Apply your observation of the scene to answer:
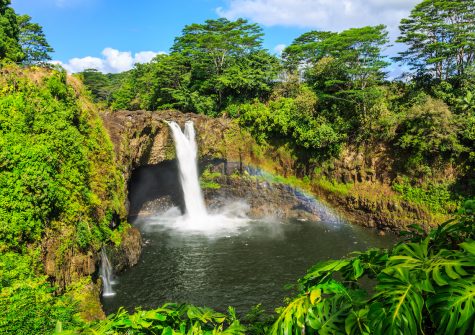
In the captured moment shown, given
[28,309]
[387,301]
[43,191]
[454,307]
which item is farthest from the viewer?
[43,191]

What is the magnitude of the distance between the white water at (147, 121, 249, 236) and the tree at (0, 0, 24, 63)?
11.4 meters

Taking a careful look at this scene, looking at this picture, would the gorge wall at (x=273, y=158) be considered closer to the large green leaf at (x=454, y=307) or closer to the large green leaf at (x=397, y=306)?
the large green leaf at (x=397, y=306)

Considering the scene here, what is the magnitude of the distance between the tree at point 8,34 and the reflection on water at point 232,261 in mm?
14525

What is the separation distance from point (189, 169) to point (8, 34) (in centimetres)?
1633

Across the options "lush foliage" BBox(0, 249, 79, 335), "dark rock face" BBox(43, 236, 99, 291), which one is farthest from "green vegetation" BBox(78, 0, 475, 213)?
"lush foliage" BBox(0, 249, 79, 335)

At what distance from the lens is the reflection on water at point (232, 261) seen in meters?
13.7

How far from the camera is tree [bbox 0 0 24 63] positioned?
74.2ft

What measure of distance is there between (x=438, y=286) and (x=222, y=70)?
32.6 meters

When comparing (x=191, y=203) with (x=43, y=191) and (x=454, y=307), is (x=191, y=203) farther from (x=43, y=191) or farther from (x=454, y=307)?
(x=454, y=307)

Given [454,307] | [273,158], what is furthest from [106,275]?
[273,158]

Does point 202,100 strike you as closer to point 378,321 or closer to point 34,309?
point 34,309

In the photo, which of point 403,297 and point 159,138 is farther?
point 159,138

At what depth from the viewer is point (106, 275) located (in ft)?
47.1

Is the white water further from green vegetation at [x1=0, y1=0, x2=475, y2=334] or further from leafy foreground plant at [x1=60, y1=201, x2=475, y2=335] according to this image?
leafy foreground plant at [x1=60, y1=201, x2=475, y2=335]
